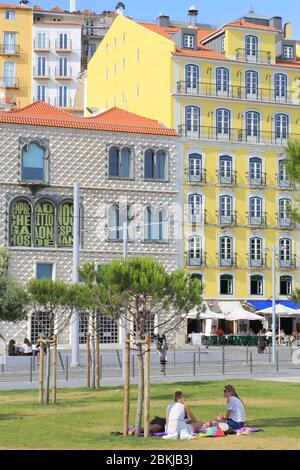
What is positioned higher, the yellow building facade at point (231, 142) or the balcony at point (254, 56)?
the balcony at point (254, 56)

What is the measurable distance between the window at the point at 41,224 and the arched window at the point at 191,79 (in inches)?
457

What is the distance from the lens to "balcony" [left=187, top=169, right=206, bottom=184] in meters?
73.3

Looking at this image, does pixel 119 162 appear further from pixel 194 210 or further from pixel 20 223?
pixel 20 223

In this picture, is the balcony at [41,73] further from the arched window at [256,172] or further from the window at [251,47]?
the arched window at [256,172]

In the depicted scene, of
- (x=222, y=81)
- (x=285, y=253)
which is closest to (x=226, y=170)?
(x=222, y=81)

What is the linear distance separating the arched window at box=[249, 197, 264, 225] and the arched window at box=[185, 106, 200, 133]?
20.0 feet

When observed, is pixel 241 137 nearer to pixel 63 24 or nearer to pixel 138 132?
pixel 138 132

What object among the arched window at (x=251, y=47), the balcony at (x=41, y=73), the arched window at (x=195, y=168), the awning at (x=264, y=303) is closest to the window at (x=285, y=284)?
the awning at (x=264, y=303)

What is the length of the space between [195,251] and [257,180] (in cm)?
669

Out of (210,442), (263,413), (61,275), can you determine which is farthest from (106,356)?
(210,442)

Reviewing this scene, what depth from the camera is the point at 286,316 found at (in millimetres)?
75500

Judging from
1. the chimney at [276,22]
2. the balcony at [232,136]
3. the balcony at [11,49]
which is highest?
the balcony at [11,49]

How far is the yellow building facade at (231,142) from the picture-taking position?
242ft

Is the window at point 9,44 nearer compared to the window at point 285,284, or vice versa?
the window at point 285,284
